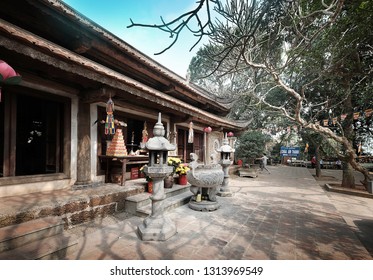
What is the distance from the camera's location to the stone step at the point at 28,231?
2.42 meters

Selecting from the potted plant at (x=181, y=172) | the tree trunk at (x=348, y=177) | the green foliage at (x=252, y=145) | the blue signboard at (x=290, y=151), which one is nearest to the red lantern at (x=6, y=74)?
the potted plant at (x=181, y=172)

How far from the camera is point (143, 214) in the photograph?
4223 mm

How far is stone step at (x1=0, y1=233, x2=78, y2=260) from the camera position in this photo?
2289 mm

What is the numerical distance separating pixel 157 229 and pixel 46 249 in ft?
5.13

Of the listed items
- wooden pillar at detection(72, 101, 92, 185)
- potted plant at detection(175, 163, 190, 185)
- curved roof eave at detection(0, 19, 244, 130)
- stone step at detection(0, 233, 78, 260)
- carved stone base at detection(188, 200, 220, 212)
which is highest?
curved roof eave at detection(0, 19, 244, 130)

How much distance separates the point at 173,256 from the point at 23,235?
2059mm

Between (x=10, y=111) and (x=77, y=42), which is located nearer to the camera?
(x=10, y=111)

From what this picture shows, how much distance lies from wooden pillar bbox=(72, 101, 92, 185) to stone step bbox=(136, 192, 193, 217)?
5.10ft

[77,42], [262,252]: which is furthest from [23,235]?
[77,42]

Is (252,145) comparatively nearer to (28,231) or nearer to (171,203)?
(171,203)

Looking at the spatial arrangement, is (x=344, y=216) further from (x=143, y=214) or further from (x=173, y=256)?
(x=143, y=214)

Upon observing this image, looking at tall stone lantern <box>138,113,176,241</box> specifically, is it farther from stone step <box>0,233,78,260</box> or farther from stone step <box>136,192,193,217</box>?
stone step <box>0,233,78,260</box>

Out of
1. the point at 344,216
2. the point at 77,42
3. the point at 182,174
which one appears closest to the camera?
the point at 77,42

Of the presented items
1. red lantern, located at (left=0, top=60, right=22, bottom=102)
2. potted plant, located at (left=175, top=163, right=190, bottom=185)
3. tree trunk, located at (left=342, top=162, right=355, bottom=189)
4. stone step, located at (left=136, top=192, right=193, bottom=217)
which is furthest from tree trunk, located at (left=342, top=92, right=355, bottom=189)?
red lantern, located at (left=0, top=60, right=22, bottom=102)
